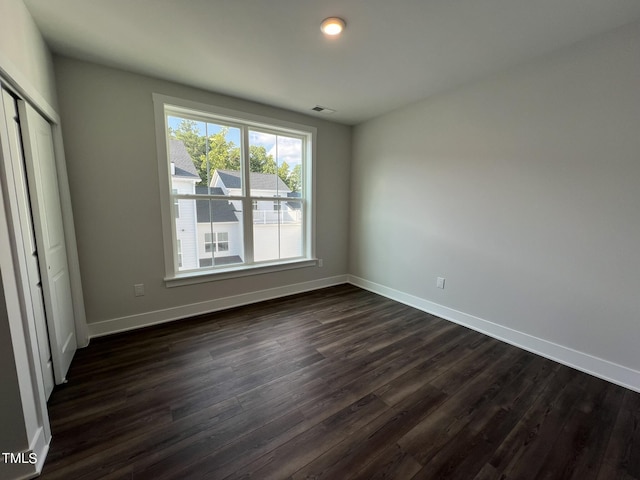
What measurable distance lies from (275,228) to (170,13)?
2379mm

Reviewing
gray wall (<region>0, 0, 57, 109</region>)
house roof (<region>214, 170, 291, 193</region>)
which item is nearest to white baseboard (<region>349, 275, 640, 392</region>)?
house roof (<region>214, 170, 291, 193</region>)

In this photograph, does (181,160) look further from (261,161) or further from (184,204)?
(261,161)

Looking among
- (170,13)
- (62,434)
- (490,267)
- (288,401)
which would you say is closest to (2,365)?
(62,434)

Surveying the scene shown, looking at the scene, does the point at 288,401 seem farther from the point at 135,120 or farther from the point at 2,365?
the point at 135,120

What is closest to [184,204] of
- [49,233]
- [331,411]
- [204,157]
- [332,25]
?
[204,157]

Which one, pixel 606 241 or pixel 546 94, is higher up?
pixel 546 94

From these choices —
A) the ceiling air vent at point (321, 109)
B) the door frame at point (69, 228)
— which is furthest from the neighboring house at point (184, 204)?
the ceiling air vent at point (321, 109)

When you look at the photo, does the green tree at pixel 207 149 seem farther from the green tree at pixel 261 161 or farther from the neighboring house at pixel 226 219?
the green tree at pixel 261 161

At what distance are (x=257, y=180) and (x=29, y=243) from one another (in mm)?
2209

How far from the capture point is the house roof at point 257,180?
3.17 m

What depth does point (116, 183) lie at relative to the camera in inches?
97.8

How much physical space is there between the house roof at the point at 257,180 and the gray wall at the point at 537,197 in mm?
1605

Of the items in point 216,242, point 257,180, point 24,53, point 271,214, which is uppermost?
point 24,53

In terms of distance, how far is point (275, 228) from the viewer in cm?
365
